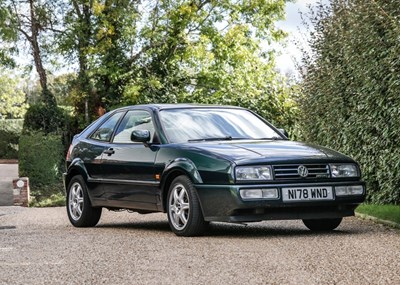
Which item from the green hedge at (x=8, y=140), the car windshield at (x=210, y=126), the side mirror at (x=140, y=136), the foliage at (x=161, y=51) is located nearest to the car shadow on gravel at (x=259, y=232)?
the car windshield at (x=210, y=126)

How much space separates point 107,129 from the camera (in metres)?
14.0

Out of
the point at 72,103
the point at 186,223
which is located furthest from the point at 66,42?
the point at 186,223

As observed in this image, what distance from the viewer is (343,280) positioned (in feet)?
25.6

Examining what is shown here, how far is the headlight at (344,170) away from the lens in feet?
38.4

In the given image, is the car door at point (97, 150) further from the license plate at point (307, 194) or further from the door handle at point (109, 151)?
the license plate at point (307, 194)

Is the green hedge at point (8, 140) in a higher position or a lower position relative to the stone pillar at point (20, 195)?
higher

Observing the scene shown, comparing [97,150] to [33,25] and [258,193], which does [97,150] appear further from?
[33,25]

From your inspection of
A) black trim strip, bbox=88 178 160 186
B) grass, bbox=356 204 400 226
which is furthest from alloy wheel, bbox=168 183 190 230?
grass, bbox=356 204 400 226

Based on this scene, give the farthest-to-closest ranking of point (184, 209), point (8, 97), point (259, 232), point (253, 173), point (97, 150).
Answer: point (8, 97) < point (97, 150) < point (259, 232) < point (184, 209) < point (253, 173)

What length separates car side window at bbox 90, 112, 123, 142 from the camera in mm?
13828

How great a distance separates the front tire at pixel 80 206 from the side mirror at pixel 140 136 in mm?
1675

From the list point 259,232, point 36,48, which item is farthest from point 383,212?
point 36,48

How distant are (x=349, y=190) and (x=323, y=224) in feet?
2.85

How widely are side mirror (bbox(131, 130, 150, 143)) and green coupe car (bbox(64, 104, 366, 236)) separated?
0.04ft
